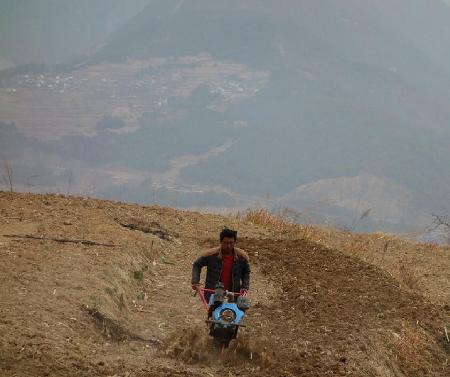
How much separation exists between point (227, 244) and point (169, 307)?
210 centimetres

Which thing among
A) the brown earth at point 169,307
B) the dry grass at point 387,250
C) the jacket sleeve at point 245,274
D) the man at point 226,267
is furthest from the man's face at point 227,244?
the dry grass at point 387,250

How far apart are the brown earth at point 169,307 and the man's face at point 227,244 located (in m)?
1.07

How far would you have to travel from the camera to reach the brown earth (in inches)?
297

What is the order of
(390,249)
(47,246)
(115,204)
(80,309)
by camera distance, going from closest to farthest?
(80,309) → (47,246) → (115,204) → (390,249)

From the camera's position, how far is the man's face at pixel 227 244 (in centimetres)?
892

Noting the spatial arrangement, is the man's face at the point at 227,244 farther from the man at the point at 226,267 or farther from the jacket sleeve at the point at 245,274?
the jacket sleeve at the point at 245,274

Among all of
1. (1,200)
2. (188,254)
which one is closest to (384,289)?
(188,254)

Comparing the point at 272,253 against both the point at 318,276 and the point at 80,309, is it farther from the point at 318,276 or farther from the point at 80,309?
the point at 80,309

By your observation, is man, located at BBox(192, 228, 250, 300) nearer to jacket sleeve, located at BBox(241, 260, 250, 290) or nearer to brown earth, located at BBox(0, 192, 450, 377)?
jacket sleeve, located at BBox(241, 260, 250, 290)

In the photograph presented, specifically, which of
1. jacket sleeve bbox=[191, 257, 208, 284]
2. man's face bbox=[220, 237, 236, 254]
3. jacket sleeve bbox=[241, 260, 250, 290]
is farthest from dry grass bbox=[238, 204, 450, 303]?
jacket sleeve bbox=[191, 257, 208, 284]

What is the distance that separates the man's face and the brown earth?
1068 millimetres

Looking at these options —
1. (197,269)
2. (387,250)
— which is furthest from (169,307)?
(387,250)

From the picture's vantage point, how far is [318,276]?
511 inches

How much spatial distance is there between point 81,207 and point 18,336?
821 cm
